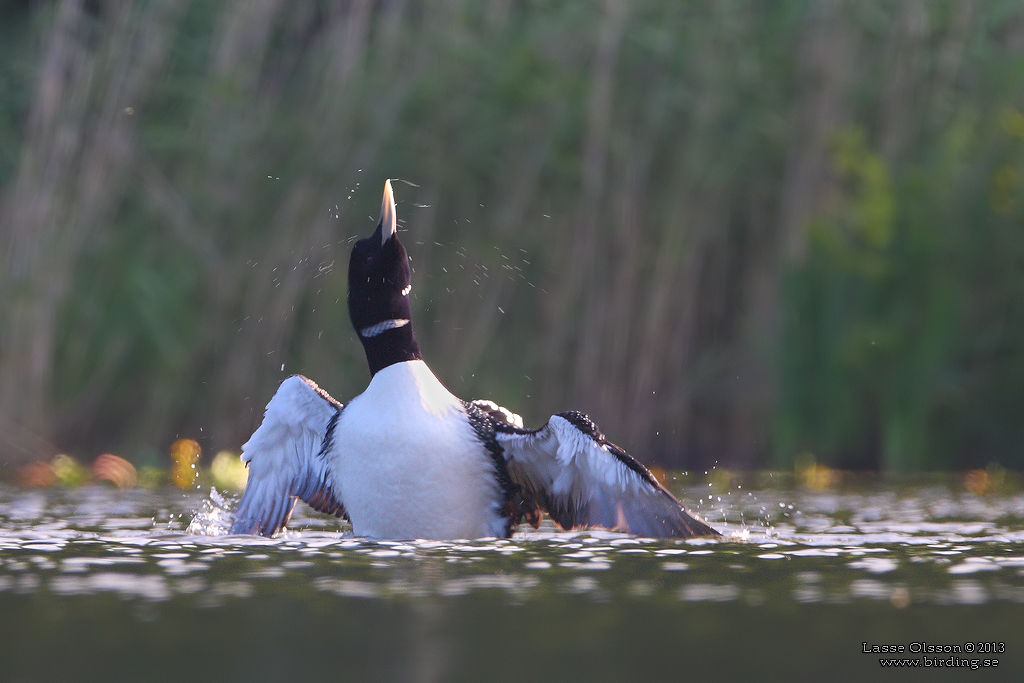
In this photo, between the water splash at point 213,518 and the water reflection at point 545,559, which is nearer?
the water reflection at point 545,559

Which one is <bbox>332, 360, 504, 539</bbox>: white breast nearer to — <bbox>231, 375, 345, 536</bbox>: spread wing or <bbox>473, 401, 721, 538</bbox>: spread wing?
<bbox>473, 401, 721, 538</bbox>: spread wing

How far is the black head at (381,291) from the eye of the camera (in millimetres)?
5375

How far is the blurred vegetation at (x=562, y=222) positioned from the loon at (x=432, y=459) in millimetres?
1943

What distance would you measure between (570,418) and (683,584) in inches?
32.3

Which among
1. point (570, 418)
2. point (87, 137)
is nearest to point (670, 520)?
point (570, 418)

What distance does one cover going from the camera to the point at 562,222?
7.50 metres

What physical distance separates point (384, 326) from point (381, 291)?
15 centimetres

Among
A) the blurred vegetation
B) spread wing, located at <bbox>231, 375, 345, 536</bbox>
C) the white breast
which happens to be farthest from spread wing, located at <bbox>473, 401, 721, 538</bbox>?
the blurred vegetation

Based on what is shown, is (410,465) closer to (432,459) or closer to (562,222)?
(432,459)

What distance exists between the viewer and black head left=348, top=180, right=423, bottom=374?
5.38m

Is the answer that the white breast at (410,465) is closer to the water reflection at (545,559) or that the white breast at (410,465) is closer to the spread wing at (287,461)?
the water reflection at (545,559)

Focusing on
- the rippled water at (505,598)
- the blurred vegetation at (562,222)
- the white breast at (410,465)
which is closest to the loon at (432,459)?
the white breast at (410,465)

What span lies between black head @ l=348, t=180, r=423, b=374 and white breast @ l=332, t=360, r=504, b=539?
8.2 inches

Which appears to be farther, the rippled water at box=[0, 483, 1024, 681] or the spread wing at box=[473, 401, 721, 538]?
the spread wing at box=[473, 401, 721, 538]
